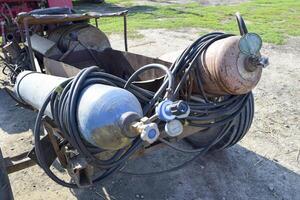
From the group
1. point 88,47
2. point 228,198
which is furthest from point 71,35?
point 228,198

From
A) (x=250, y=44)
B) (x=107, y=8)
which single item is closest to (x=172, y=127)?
(x=250, y=44)

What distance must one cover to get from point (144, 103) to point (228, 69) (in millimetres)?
608

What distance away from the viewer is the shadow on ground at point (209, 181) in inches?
117

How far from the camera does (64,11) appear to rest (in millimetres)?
4215

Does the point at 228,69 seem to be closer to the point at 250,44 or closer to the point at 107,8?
the point at 250,44

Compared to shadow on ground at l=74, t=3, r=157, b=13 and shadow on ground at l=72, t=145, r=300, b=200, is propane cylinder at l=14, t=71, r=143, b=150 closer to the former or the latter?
shadow on ground at l=72, t=145, r=300, b=200

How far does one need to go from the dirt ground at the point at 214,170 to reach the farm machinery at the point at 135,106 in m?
0.30

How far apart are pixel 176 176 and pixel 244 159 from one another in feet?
2.39

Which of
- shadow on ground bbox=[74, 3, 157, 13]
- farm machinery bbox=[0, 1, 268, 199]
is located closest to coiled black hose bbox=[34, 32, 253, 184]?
farm machinery bbox=[0, 1, 268, 199]

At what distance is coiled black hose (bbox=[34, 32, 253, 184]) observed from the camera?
2.08m

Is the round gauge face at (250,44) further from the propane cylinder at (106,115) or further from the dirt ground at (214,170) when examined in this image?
the dirt ground at (214,170)

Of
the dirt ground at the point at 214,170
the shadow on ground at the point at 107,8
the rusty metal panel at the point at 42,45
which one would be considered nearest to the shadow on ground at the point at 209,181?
the dirt ground at the point at 214,170

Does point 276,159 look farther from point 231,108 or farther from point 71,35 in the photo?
point 71,35

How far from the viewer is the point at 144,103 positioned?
7.97 ft
